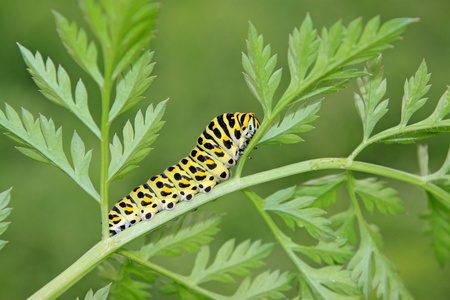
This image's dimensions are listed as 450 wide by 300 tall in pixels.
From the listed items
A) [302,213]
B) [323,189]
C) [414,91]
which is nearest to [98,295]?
[302,213]

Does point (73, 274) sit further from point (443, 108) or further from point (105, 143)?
point (443, 108)

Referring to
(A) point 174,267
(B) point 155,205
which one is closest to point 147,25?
(B) point 155,205

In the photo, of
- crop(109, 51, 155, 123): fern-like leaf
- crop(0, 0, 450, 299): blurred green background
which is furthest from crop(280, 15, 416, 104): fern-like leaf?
crop(0, 0, 450, 299): blurred green background

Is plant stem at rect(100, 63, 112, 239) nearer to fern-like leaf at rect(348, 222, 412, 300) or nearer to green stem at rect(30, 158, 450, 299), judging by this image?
green stem at rect(30, 158, 450, 299)

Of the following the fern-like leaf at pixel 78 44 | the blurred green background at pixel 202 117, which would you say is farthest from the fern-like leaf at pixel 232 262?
the blurred green background at pixel 202 117

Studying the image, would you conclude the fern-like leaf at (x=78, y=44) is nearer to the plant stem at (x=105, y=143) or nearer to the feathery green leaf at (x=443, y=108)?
the plant stem at (x=105, y=143)

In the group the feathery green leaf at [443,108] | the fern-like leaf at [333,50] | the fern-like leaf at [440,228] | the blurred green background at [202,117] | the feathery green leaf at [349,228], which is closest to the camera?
the fern-like leaf at [333,50]
